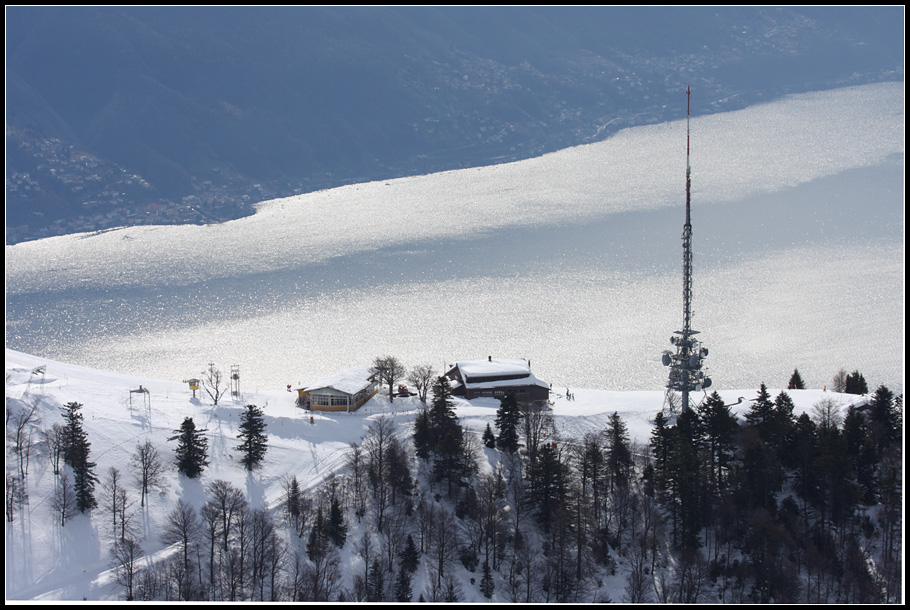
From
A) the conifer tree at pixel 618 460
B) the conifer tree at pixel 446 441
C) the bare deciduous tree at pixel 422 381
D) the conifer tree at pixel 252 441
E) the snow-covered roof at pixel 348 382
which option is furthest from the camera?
the bare deciduous tree at pixel 422 381

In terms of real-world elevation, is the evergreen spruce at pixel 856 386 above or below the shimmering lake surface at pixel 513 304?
below

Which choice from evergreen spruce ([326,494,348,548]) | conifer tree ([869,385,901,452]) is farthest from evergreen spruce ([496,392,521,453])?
conifer tree ([869,385,901,452])

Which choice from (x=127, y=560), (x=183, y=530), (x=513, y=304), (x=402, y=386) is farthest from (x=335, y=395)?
(x=513, y=304)

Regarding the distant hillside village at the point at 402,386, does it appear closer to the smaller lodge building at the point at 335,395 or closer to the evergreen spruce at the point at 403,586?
the smaller lodge building at the point at 335,395

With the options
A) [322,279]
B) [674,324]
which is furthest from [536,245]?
[674,324]

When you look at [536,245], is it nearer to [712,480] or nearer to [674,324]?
[674,324]

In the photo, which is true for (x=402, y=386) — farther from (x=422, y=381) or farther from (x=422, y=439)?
(x=422, y=439)

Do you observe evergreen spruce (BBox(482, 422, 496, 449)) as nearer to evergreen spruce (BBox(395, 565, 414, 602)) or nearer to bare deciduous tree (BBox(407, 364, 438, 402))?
bare deciduous tree (BBox(407, 364, 438, 402))

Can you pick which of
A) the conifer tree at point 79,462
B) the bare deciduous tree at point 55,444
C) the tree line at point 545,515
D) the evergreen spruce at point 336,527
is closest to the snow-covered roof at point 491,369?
the tree line at point 545,515
